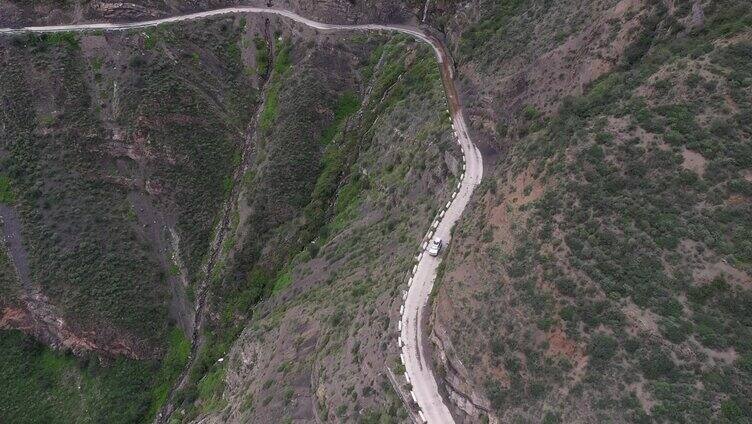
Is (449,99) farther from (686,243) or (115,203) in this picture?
(115,203)

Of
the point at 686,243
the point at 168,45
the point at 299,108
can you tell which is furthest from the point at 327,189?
the point at 686,243

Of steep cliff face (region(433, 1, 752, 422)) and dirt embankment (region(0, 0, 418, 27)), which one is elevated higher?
dirt embankment (region(0, 0, 418, 27))

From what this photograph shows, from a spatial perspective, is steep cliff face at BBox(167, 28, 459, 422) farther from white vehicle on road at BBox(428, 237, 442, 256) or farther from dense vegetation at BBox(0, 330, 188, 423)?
dense vegetation at BBox(0, 330, 188, 423)

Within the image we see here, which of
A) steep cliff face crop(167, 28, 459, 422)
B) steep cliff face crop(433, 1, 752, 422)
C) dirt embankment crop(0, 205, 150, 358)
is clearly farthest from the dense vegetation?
steep cliff face crop(433, 1, 752, 422)

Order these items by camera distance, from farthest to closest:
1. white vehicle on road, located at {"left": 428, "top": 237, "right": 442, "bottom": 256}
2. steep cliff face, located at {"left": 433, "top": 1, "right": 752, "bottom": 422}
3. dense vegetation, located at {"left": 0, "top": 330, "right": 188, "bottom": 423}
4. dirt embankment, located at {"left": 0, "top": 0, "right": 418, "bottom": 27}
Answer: dirt embankment, located at {"left": 0, "top": 0, "right": 418, "bottom": 27}, dense vegetation, located at {"left": 0, "top": 330, "right": 188, "bottom": 423}, white vehicle on road, located at {"left": 428, "top": 237, "right": 442, "bottom": 256}, steep cliff face, located at {"left": 433, "top": 1, "right": 752, "bottom": 422}

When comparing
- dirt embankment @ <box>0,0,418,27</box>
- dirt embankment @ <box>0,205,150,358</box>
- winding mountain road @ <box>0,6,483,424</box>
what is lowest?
winding mountain road @ <box>0,6,483,424</box>

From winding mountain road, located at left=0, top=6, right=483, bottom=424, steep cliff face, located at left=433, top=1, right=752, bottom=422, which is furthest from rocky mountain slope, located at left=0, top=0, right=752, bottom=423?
winding mountain road, located at left=0, top=6, right=483, bottom=424

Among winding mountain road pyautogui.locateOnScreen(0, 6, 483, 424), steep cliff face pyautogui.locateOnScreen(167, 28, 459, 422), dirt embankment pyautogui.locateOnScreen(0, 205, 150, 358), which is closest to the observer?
winding mountain road pyautogui.locateOnScreen(0, 6, 483, 424)

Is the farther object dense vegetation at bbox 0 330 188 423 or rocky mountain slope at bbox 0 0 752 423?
dense vegetation at bbox 0 330 188 423

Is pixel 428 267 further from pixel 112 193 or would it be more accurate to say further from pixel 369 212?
pixel 112 193
